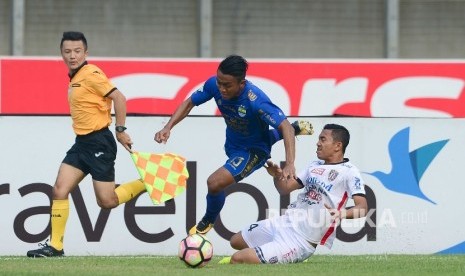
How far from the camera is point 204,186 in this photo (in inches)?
520

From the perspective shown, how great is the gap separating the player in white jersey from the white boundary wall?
262 centimetres

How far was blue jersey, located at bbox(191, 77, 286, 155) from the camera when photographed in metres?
11.0

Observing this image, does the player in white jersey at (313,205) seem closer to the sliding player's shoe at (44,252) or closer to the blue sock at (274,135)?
the blue sock at (274,135)

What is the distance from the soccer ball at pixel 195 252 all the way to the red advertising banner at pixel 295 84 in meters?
7.90

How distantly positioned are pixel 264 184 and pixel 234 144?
1742mm

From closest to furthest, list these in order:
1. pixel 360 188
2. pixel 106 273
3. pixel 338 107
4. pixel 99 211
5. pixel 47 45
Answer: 1. pixel 106 273
2. pixel 360 188
3. pixel 99 211
4. pixel 338 107
5. pixel 47 45

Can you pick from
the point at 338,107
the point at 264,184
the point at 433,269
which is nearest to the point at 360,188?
the point at 433,269

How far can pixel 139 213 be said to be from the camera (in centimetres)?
1312

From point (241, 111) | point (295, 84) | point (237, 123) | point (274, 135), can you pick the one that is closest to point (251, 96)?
point (241, 111)

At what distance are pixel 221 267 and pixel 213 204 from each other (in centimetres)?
166

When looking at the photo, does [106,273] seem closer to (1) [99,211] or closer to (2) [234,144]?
(2) [234,144]

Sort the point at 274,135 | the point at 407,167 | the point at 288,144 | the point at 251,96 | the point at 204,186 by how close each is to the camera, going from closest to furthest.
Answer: the point at 288,144
the point at 251,96
the point at 274,135
the point at 204,186
the point at 407,167

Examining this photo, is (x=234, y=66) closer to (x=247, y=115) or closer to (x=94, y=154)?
(x=247, y=115)

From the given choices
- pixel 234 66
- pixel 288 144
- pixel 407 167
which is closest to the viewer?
pixel 288 144
